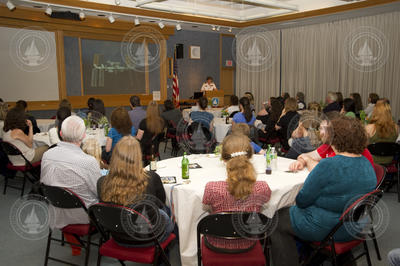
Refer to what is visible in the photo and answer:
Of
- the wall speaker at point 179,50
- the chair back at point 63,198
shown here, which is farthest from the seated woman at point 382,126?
the wall speaker at point 179,50

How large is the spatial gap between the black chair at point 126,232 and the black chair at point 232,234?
33 centimetres

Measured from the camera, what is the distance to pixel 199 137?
6.16 metres

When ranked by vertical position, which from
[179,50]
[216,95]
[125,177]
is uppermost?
[179,50]

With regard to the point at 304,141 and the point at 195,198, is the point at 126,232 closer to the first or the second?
the point at 195,198

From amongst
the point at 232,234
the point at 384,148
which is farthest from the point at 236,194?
the point at 384,148

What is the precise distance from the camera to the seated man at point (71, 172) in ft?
9.24

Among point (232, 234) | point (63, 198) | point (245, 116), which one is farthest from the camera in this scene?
point (245, 116)

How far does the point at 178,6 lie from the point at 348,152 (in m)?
8.82

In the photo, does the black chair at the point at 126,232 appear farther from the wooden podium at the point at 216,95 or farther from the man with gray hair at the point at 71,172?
the wooden podium at the point at 216,95

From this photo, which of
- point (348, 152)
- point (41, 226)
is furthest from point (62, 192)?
point (348, 152)

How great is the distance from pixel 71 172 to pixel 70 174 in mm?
21

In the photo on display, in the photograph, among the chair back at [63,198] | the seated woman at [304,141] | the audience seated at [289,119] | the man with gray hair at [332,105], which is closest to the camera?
the chair back at [63,198]

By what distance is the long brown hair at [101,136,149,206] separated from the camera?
2.33m

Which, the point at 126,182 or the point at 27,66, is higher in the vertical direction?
the point at 27,66
